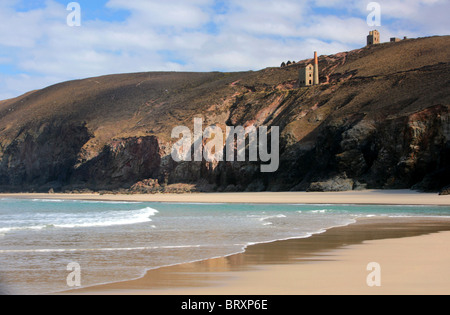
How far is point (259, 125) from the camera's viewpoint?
2805 inches

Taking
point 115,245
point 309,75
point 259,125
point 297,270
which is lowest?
point 115,245

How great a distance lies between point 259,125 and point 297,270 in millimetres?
61520

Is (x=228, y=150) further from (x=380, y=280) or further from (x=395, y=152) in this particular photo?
(x=380, y=280)

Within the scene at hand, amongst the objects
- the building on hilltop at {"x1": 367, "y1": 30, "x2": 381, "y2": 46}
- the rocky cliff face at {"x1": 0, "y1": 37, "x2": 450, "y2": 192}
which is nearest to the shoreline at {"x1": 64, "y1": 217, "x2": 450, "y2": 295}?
the rocky cliff face at {"x1": 0, "y1": 37, "x2": 450, "y2": 192}

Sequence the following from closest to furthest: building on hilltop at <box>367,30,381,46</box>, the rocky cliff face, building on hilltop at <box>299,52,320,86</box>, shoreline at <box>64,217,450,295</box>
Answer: shoreline at <box>64,217,450,295</box> → the rocky cliff face → building on hilltop at <box>299,52,320,86</box> → building on hilltop at <box>367,30,381,46</box>

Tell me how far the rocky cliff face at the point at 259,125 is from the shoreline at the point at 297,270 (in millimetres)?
28777

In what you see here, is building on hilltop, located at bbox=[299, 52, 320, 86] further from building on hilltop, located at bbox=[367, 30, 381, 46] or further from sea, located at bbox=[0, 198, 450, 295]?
sea, located at bbox=[0, 198, 450, 295]

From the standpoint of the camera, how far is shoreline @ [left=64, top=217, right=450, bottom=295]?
8273 mm

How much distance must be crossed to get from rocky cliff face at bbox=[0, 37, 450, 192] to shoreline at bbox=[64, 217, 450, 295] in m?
28.8

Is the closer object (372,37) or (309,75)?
(309,75)

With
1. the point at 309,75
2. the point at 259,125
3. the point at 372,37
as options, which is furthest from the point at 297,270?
the point at 372,37

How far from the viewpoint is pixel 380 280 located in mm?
8688

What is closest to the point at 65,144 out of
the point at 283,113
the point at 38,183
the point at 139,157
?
the point at 38,183

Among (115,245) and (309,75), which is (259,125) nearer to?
(309,75)
